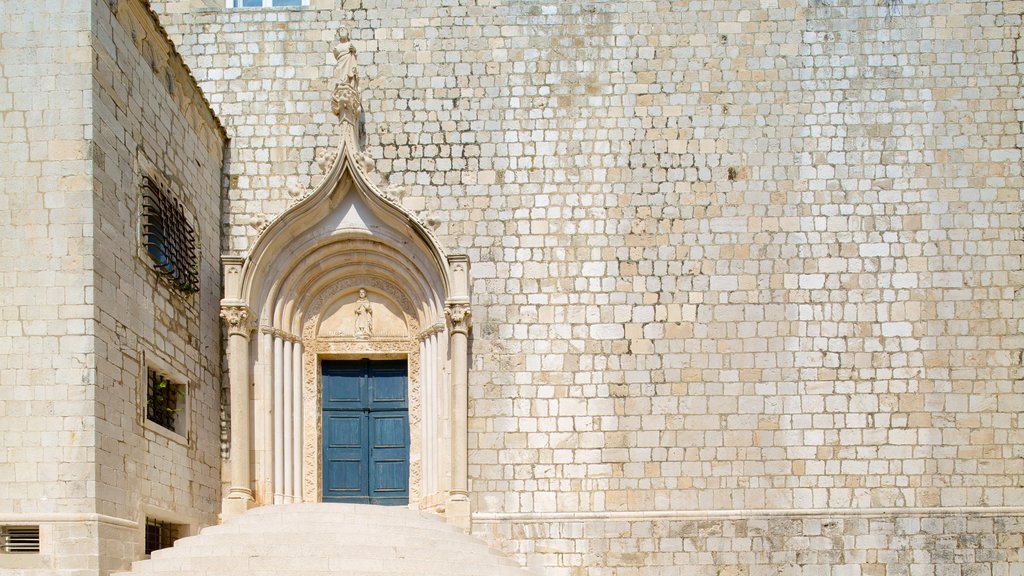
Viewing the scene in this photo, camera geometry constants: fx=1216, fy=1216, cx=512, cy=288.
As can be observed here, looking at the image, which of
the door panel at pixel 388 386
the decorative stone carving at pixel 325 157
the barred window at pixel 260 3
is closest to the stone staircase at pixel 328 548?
the door panel at pixel 388 386

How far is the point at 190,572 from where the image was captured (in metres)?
10.2

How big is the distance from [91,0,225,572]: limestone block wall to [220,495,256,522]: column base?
194mm

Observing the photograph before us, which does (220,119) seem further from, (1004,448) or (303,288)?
(1004,448)

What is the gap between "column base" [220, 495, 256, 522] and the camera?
12648 mm

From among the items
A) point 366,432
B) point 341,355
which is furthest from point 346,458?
point 341,355

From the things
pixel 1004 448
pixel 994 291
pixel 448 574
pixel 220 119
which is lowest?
pixel 448 574

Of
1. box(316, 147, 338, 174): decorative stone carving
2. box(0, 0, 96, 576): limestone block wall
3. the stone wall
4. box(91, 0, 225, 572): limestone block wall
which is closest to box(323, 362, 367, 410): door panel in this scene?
box(91, 0, 225, 572): limestone block wall

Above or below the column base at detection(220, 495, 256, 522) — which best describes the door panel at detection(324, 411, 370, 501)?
above

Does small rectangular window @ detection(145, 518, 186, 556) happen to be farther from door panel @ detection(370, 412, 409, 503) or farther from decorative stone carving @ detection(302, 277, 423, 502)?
door panel @ detection(370, 412, 409, 503)

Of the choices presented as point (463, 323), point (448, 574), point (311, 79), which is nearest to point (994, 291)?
point (463, 323)

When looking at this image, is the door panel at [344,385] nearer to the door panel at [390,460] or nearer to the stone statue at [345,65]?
the door panel at [390,460]

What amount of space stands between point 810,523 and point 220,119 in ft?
25.9

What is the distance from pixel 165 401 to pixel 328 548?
2464 mm

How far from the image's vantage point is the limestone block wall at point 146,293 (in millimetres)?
10320
